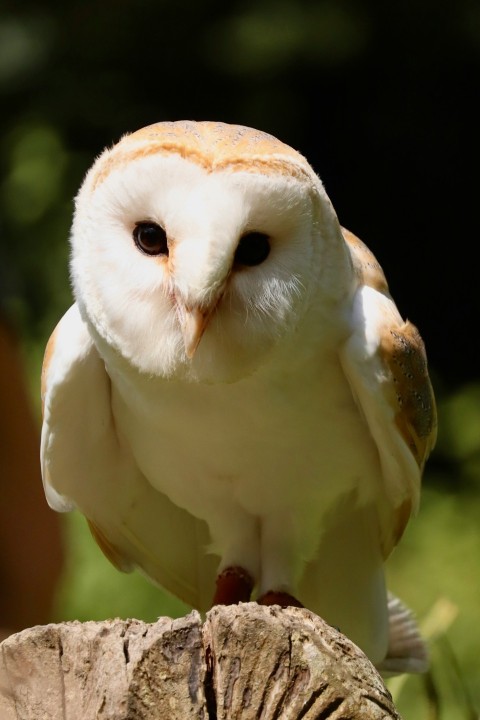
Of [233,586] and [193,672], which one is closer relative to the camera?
[193,672]

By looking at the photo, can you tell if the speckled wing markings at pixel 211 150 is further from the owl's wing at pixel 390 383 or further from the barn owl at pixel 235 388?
the owl's wing at pixel 390 383

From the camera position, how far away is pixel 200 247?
64.6 inches

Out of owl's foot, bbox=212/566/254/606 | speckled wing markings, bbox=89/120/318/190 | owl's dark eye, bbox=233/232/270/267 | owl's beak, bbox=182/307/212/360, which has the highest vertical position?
speckled wing markings, bbox=89/120/318/190

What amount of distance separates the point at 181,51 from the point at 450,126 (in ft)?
3.17

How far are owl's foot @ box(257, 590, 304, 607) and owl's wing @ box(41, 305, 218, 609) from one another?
29 cm

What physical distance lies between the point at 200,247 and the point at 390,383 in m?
0.51

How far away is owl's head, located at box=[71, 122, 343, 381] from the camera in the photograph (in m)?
1.67

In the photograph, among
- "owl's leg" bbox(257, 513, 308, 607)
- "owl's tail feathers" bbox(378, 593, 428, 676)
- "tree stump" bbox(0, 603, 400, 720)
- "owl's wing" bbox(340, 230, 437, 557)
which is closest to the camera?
"tree stump" bbox(0, 603, 400, 720)

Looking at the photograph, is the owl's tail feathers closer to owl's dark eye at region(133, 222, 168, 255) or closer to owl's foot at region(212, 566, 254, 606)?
owl's foot at region(212, 566, 254, 606)

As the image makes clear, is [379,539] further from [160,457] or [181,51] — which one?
[181,51]

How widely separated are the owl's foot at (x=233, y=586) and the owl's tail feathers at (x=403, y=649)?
40 cm

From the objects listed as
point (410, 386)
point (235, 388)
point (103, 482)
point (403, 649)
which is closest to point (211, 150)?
point (235, 388)

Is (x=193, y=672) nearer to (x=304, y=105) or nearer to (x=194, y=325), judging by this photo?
(x=194, y=325)

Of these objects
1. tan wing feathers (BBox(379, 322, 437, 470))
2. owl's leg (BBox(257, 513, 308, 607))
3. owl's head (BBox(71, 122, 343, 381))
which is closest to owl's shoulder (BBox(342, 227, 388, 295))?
tan wing feathers (BBox(379, 322, 437, 470))
